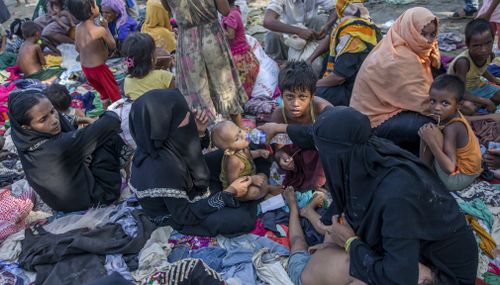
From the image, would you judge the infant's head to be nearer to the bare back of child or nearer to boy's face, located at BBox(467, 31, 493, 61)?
boy's face, located at BBox(467, 31, 493, 61)

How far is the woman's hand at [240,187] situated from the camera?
3180 mm

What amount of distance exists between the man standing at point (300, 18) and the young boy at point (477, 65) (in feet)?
4.76

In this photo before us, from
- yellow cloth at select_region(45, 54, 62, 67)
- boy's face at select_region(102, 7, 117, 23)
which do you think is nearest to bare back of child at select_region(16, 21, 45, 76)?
yellow cloth at select_region(45, 54, 62, 67)

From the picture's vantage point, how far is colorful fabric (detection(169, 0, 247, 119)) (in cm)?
405

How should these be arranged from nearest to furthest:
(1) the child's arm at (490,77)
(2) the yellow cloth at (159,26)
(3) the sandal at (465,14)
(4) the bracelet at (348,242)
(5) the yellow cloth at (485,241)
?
(4) the bracelet at (348,242) → (5) the yellow cloth at (485,241) → (1) the child's arm at (490,77) → (2) the yellow cloth at (159,26) → (3) the sandal at (465,14)

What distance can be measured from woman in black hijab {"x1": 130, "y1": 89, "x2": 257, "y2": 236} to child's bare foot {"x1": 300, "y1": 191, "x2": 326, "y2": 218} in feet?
1.19

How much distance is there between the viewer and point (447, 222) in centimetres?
206

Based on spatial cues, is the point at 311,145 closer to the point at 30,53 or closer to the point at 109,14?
the point at 30,53

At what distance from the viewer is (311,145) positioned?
3.15 m

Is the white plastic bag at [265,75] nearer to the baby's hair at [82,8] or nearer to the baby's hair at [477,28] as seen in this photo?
the baby's hair at [82,8]

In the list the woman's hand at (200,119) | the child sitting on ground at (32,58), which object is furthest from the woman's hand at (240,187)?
the child sitting on ground at (32,58)

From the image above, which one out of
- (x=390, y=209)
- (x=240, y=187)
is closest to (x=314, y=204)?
(x=240, y=187)

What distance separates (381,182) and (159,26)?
503 cm

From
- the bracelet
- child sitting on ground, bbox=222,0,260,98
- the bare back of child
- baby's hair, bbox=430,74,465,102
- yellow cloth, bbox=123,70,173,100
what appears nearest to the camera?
the bracelet
